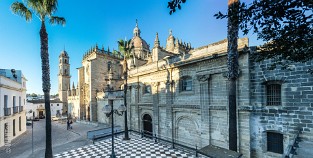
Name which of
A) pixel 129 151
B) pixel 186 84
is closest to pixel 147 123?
pixel 129 151

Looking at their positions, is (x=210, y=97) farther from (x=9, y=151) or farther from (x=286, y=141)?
(x=9, y=151)

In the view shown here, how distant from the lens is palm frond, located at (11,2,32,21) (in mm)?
10992

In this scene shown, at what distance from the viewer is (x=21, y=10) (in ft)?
36.7

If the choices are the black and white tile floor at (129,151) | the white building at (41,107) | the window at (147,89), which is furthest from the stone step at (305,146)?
the white building at (41,107)

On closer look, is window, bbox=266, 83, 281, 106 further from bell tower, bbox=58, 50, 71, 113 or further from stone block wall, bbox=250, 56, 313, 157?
bell tower, bbox=58, 50, 71, 113

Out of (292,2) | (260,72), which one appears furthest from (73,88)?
(292,2)

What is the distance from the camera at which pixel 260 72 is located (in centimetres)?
975

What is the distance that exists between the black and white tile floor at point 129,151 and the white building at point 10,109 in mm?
8235

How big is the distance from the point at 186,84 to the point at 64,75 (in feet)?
161

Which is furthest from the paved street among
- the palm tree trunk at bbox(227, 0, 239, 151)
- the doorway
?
the palm tree trunk at bbox(227, 0, 239, 151)

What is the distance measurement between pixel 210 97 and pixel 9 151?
60.6 ft

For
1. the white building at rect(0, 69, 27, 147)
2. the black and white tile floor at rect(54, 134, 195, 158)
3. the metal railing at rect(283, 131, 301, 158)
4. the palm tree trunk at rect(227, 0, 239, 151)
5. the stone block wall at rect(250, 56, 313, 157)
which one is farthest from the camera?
the white building at rect(0, 69, 27, 147)

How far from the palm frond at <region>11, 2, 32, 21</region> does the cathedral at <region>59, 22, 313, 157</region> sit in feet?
28.7

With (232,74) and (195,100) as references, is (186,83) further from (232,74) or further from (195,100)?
(232,74)
